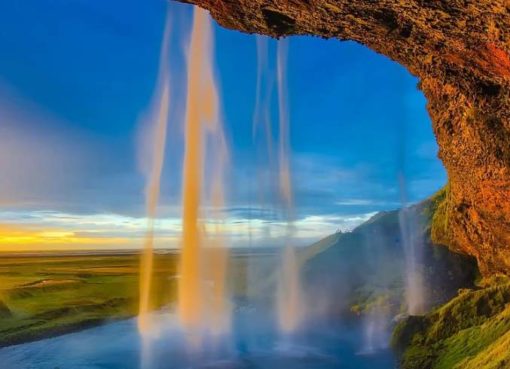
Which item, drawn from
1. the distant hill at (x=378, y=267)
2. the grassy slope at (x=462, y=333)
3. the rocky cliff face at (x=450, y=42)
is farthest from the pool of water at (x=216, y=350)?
the rocky cliff face at (x=450, y=42)

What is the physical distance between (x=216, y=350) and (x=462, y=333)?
1574 cm

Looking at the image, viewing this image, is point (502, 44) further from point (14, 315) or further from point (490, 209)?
point (14, 315)

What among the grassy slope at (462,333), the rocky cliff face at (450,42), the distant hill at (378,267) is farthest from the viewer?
the distant hill at (378,267)

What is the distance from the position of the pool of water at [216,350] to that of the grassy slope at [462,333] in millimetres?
1915

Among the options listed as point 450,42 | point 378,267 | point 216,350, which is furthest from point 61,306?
point 450,42

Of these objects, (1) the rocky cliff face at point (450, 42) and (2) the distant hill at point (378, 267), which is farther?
(2) the distant hill at point (378, 267)

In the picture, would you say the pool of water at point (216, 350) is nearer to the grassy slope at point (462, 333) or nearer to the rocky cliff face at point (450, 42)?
the grassy slope at point (462, 333)

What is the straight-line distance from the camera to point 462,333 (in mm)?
21531

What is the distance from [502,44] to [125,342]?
1329 inches

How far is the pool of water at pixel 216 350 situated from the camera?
25.0 metres

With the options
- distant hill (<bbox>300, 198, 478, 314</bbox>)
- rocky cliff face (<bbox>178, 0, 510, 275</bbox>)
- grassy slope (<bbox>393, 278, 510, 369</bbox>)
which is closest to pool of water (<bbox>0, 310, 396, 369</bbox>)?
grassy slope (<bbox>393, 278, 510, 369</bbox>)

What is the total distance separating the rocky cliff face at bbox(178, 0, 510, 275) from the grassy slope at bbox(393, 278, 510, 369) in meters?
5.98

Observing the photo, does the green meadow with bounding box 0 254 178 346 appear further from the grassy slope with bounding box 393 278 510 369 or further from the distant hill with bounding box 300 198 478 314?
the grassy slope with bounding box 393 278 510 369

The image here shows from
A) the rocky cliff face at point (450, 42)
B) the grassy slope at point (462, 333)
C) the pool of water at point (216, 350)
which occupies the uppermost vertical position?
the rocky cliff face at point (450, 42)
